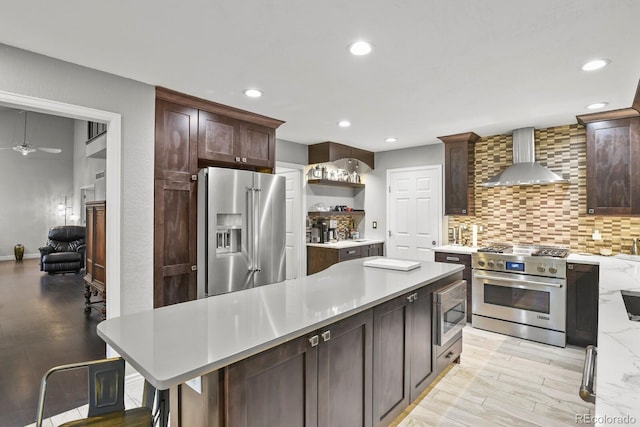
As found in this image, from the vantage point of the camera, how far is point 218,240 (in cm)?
327

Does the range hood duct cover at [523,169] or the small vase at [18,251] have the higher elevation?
the range hood duct cover at [523,169]

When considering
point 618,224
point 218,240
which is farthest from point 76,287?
point 618,224

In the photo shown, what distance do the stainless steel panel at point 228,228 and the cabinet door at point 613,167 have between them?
368 centimetres

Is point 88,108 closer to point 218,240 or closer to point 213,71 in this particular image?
point 213,71

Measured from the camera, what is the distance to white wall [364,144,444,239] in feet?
17.7

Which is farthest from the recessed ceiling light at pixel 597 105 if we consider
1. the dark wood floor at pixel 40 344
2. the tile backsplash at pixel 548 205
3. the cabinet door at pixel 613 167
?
the dark wood floor at pixel 40 344

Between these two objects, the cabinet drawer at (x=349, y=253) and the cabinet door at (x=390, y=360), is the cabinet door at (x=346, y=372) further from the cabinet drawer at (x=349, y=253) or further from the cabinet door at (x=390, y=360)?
the cabinet drawer at (x=349, y=253)

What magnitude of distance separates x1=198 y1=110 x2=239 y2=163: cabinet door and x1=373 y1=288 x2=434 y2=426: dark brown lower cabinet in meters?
2.24

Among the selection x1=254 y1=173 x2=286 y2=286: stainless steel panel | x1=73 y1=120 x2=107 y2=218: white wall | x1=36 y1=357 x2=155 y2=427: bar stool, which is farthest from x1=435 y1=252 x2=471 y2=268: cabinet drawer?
x1=73 y1=120 x2=107 y2=218: white wall

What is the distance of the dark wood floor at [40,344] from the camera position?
2.50m

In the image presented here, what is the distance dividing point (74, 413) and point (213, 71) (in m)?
2.60

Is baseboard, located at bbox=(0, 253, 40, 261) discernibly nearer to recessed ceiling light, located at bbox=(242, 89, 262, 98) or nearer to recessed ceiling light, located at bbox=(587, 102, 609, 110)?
recessed ceiling light, located at bbox=(242, 89, 262, 98)

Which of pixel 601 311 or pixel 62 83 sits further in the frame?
pixel 62 83

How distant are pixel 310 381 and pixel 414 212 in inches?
167
